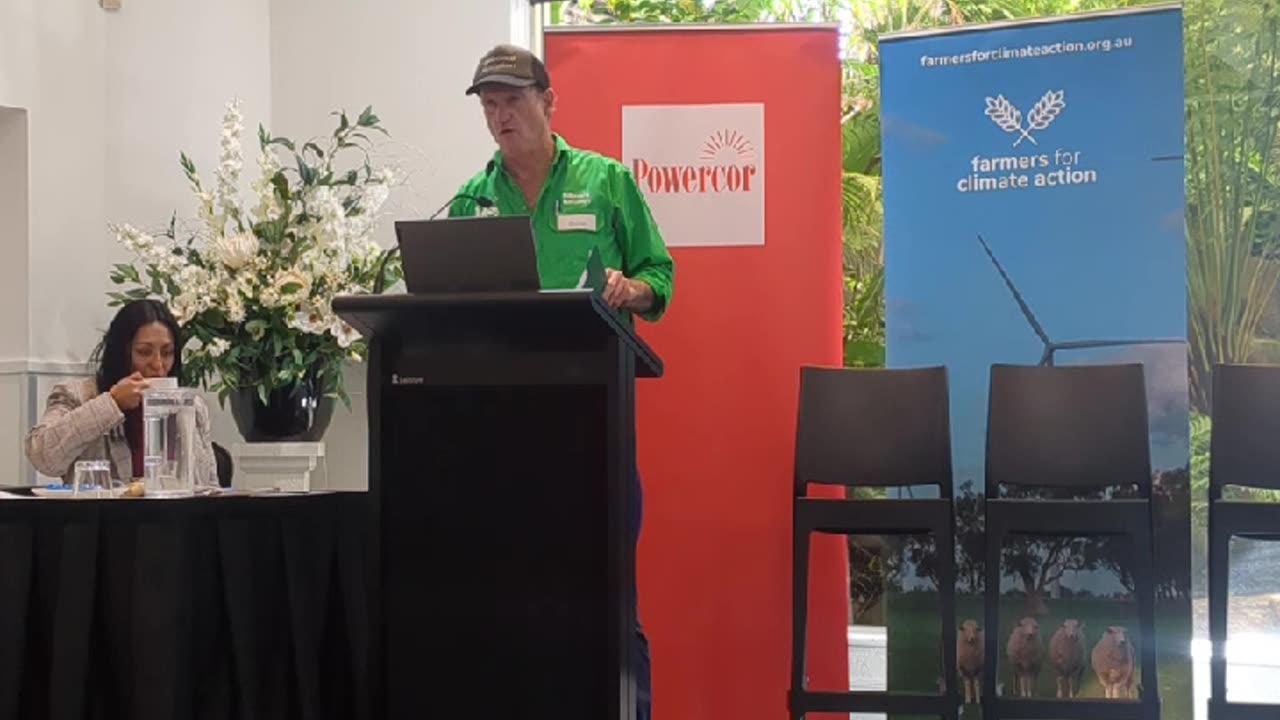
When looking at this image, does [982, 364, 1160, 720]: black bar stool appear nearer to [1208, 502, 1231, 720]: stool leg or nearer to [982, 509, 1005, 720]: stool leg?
[982, 509, 1005, 720]: stool leg

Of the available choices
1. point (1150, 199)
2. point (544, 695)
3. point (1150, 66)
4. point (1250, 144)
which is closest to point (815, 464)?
point (1150, 199)

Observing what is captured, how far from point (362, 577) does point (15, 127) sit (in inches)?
105

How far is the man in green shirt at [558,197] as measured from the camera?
2.89 m

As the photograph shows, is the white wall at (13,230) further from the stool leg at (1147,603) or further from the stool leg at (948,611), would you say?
the stool leg at (1147,603)

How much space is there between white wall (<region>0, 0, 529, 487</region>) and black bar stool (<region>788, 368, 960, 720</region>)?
1.89 meters

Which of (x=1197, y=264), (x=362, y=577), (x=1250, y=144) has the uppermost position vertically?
(x=1250, y=144)

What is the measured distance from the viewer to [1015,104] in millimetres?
3871

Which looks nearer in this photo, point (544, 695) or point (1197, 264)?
point (544, 695)

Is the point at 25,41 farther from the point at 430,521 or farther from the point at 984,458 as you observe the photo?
the point at 984,458

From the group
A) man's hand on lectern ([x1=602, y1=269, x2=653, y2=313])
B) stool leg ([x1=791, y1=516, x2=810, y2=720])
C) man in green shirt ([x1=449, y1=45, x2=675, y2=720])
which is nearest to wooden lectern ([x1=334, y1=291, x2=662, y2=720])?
man's hand on lectern ([x1=602, y1=269, x2=653, y2=313])

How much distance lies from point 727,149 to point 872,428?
906 millimetres

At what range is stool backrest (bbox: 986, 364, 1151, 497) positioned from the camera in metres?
3.59

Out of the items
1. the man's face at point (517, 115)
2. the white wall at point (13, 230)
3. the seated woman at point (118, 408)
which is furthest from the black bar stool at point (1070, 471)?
the white wall at point (13, 230)

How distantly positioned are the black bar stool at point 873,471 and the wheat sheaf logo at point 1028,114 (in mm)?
754
